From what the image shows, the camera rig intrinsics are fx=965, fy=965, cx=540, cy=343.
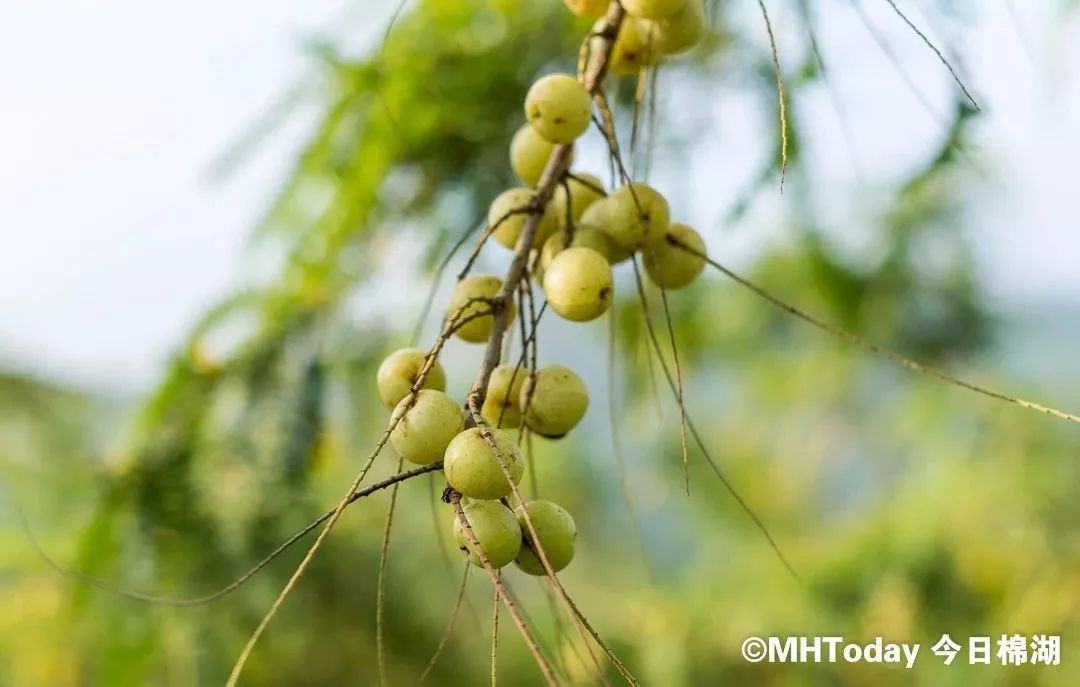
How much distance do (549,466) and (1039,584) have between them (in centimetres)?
138

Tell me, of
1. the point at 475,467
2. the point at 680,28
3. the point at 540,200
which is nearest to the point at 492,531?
the point at 475,467

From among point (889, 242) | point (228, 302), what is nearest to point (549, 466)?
point (889, 242)

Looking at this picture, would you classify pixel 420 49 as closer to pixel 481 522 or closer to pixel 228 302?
pixel 228 302

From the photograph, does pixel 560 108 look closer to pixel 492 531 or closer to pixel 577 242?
pixel 577 242

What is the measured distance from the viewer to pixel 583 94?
1.23 ft

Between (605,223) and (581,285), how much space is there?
2.0 inches

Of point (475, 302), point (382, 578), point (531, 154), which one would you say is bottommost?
point (382, 578)

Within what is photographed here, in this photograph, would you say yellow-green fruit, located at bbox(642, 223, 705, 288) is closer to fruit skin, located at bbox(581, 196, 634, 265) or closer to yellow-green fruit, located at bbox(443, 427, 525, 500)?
fruit skin, located at bbox(581, 196, 634, 265)

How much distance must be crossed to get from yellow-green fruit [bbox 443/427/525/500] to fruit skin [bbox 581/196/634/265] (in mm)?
128

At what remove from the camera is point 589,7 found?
0.44 meters

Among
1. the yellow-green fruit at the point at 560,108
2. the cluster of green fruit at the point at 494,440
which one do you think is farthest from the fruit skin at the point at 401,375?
the yellow-green fruit at the point at 560,108

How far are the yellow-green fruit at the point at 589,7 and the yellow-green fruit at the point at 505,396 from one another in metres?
0.18

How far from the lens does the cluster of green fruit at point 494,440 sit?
0.93ft

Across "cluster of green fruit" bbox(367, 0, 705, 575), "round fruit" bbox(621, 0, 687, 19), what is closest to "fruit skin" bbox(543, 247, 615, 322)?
"cluster of green fruit" bbox(367, 0, 705, 575)
